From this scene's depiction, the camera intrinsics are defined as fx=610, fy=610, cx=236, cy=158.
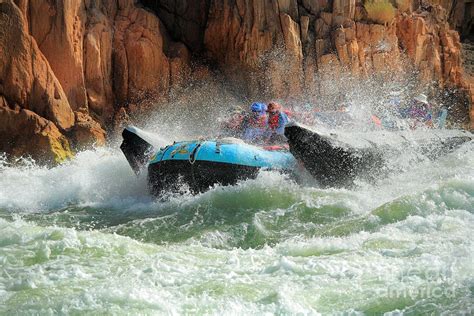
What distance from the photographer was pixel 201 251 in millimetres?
5438

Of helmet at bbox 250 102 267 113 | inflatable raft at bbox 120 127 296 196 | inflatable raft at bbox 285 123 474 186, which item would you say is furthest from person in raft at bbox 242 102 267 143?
inflatable raft at bbox 285 123 474 186

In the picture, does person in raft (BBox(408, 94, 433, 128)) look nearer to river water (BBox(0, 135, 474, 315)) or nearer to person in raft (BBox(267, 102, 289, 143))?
person in raft (BBox(267, 102, 289, 143))

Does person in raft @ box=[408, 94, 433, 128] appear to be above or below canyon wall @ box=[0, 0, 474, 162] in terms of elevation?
below

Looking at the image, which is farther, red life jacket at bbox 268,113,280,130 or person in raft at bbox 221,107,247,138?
person in raft at bbox 221,107,247,138

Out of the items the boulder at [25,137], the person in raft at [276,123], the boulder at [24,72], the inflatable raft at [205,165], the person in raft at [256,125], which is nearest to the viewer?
the inflatable raft at [205,165]

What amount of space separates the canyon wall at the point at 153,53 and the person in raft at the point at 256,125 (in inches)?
123

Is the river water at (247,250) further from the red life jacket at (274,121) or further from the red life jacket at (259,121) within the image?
the red life jacket at (259,121)

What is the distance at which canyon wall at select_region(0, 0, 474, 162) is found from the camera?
10367mm

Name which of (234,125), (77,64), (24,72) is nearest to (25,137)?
(24,72)

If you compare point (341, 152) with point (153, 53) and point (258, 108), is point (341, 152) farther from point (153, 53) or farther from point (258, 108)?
point (153, 53)

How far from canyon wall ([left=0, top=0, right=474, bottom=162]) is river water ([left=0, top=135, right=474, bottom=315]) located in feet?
7.99

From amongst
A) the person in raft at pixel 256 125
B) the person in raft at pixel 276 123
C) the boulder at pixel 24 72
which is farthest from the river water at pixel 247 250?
the boulder at pixel 24 72

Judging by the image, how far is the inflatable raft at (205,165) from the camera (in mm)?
7887

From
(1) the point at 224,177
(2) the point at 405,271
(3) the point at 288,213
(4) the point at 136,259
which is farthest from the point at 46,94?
(2) the point at 405,271
